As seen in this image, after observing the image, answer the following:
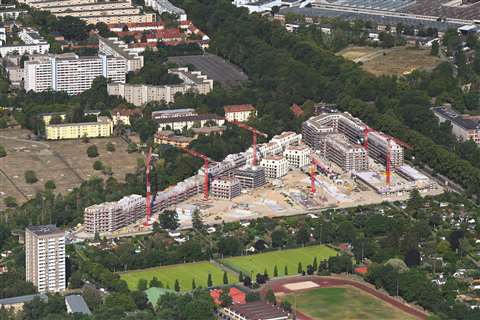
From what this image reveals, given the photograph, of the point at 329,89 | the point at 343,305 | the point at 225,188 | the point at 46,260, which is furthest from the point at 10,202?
the point at 329,89

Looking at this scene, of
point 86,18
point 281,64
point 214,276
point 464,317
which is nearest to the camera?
point 464,317

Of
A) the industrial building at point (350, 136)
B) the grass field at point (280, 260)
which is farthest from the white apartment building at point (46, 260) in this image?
the industrial building at point (350, 136)

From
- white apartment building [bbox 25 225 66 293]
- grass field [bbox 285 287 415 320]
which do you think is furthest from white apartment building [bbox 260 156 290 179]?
white apartment building [bbox 25 225 66 293]

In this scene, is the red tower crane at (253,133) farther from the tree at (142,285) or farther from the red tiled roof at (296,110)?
the tree at (142,285)

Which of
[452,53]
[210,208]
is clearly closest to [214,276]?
[210,208]

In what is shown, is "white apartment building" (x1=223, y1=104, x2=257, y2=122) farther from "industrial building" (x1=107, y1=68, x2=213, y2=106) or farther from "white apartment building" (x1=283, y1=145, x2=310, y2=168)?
"white apartment building" (x1=283, y1=145, x2=310, y2=168)

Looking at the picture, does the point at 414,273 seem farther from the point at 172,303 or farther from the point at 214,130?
the point at 214,130
